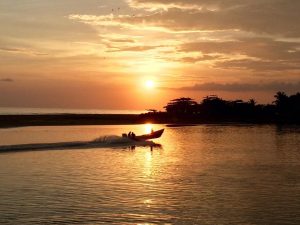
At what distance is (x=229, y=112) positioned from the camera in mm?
139875

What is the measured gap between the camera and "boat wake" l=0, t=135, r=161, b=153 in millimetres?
42653

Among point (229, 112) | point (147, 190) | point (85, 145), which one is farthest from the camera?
point (229, 112)

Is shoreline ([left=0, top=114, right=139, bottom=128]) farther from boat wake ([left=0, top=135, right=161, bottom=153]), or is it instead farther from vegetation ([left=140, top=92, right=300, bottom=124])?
boat wake ([left=0, top=135, right=161, bottom=153])

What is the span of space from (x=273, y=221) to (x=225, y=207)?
2.55 m

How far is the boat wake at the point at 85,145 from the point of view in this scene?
4265 cm

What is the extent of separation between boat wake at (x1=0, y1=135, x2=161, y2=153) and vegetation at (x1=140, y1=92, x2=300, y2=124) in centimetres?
7745

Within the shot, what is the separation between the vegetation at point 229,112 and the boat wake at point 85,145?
254 ft

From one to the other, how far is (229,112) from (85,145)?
96.8 metres

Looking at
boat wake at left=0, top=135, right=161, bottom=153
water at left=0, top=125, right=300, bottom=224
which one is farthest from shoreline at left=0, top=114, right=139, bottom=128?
water at left=0, top=125, right=300, bottom=224

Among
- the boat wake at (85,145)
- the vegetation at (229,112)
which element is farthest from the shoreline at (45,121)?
the boat wake at (85,145)

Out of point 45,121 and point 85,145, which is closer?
point 85,145

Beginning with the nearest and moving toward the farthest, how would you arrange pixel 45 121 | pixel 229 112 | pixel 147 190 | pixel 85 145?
pixel 147 190 < pixel 85 145 < pixel 45 121 < pixel 229 112

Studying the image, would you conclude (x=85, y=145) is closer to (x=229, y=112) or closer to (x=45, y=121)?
(x=45, y=121)

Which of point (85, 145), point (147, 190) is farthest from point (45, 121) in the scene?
point (147, 190)
